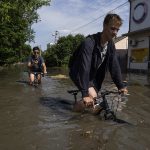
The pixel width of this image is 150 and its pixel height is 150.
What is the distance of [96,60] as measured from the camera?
6961 mm

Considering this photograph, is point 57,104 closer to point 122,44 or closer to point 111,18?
point 111,18

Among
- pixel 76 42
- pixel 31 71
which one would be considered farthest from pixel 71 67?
pixel 76 42

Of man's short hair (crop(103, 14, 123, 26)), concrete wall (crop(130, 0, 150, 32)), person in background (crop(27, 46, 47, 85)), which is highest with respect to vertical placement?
concrete wall (crop(130, 0, 150, 32))

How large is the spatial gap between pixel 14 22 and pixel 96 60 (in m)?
24.1

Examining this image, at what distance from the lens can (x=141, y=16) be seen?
3897cm

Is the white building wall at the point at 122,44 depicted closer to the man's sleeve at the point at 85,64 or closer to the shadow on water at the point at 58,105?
the shadow on water at the point at 58,105

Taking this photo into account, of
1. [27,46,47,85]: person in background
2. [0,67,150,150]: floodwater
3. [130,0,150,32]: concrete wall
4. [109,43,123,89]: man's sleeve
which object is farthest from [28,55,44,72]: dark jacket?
[130,0,150,32]: concrete wall

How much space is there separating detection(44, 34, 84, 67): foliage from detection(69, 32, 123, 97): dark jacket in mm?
52715

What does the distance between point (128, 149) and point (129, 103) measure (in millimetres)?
5410

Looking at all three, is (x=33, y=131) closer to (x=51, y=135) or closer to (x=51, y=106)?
(x=51, y=135)

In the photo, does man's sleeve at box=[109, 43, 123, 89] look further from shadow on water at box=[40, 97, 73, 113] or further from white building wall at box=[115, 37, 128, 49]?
white building wall at box=[115, 37, 128, 49]

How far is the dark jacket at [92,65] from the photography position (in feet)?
20.0

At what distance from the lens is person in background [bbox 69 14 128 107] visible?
6.07m

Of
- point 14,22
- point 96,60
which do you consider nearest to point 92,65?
point 96,60
